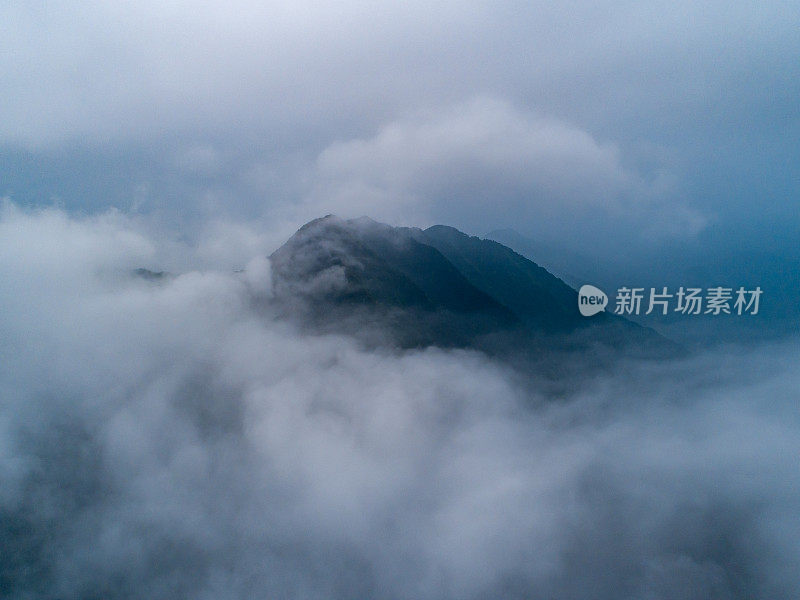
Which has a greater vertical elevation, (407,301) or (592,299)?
(407,301)

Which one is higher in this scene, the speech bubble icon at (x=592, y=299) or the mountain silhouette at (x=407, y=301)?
the mountain silhouette at (x=407, y=301)

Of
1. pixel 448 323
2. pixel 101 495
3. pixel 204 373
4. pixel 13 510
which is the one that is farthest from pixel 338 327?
pixel 13 510

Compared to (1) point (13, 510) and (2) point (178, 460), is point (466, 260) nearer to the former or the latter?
(2) point (178, 460)

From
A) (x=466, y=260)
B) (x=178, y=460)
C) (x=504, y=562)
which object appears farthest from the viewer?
(x=466, y=260)

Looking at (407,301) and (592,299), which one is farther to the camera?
(407,301)

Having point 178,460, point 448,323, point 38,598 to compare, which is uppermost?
point 448,323

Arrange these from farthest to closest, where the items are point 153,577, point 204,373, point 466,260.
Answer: point 466,260 → point 204,373 → point 153,577

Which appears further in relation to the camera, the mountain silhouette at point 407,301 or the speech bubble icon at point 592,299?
the mountain silhouette at point 407,301

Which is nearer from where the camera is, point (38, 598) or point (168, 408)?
point (38, 598)

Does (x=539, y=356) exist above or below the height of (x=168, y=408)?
above

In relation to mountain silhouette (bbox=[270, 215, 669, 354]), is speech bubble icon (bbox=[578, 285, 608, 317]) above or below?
below

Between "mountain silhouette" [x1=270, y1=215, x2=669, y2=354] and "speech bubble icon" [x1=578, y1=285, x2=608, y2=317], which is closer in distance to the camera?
"speech bubble icon" [x1=578, y1=285, x2=608, y2=317]
